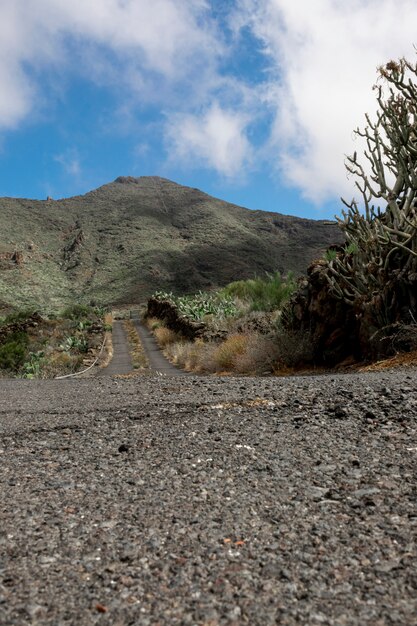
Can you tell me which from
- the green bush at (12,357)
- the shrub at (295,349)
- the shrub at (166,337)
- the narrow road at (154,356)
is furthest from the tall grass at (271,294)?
the green bush at (12,357)

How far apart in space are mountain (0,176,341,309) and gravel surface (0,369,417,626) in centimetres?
5396

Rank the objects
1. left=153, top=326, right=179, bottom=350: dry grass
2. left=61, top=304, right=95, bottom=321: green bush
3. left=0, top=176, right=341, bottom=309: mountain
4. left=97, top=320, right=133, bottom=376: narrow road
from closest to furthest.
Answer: left=97, top=320, right=133, bottom=376: narrow road → left=153, top=326, right=179, bottom=350: dry grass → left=61, top=304, right=95, bottom=321: green bush → left=0, top=176, right=341, bottom=309: mountain

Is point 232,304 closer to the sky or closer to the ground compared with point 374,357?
closer to the sky

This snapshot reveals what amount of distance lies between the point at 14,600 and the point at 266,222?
3541 inches

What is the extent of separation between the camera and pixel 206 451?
401 centimetres

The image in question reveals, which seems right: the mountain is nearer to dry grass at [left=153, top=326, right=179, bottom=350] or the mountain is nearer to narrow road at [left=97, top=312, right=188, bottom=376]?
narrow road at [left=97, top=312, right=188, bottom=376]

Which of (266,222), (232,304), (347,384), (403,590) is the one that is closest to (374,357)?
(347,384)

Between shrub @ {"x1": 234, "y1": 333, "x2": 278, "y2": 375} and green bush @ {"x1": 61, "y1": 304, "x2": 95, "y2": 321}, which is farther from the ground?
green bush @ {"x1": 61, "y1": 304, "x2": 95, "y2": 321}

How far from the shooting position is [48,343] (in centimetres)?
3077

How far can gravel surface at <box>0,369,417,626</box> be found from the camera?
6.54 ft

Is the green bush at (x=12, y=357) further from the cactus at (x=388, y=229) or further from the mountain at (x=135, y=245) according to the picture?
the mountain at (x=135, y=245)

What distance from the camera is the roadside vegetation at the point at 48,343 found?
2253 centimetres

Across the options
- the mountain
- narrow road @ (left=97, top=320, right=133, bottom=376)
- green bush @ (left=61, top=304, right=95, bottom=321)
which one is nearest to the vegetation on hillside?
narrow road @ (left=97, top=320, right=133, bottom=376)

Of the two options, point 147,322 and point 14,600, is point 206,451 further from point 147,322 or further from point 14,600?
point 147,322
